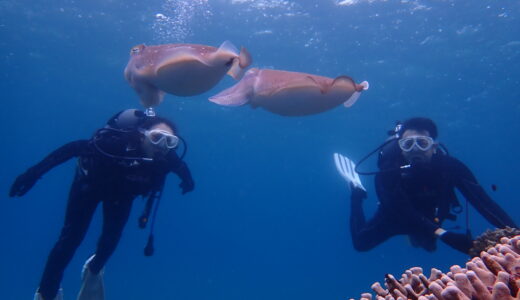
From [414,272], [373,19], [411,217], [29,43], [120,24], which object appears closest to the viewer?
[414,272]

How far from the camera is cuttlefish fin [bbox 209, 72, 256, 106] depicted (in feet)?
9.59

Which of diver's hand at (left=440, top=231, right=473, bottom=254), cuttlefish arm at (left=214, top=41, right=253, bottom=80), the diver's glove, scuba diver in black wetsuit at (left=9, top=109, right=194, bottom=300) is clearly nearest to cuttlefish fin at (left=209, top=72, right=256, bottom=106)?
cuttlefish arm at (left=214, top=41, right=253, bottom=80)

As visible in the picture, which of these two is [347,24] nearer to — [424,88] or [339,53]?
[339,53]

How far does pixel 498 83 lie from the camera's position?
23.9 meters

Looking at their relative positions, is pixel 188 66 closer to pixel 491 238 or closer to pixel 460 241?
pixel 491 238

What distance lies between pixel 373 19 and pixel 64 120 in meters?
39.8

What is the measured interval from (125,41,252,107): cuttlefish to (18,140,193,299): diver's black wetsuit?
4033 millimetres

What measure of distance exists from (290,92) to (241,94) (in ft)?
1.49

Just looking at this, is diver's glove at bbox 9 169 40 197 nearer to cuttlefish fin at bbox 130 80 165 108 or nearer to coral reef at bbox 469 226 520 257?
cuttlefish fin at bbox 130 80 165 108

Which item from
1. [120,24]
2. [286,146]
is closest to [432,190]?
[120,24]

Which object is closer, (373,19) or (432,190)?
(432,190)

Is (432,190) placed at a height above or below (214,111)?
below

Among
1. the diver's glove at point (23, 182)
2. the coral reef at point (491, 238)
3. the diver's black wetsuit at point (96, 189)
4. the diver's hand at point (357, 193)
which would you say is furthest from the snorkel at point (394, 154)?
the diver's glove at point (23, 182)

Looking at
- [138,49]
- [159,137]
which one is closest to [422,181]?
[159,137]
